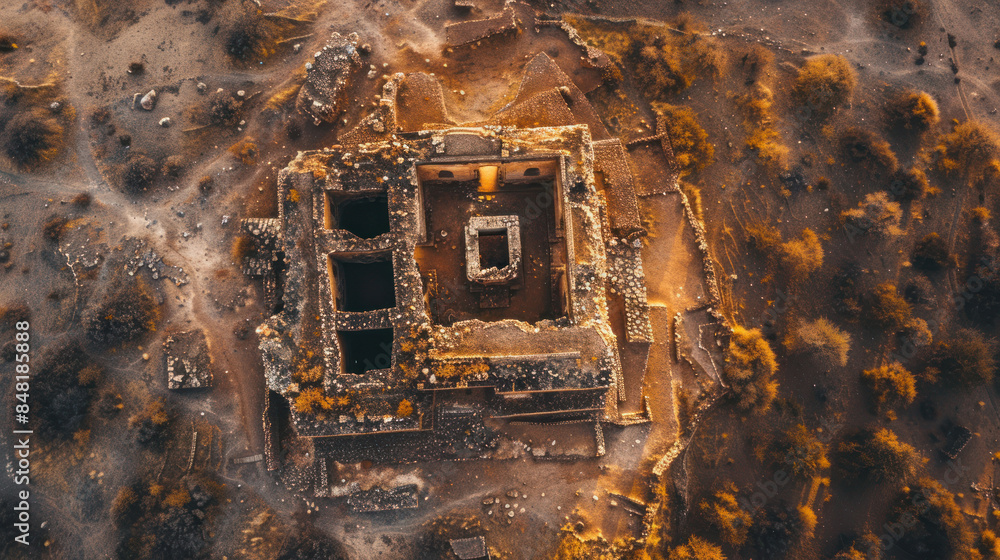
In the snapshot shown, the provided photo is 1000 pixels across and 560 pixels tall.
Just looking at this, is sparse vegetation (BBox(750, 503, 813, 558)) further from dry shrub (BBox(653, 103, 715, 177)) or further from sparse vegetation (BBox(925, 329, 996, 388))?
dry shrub (BBox(653, 103, 715, 177))

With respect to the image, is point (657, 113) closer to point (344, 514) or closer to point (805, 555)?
point (805, 555)

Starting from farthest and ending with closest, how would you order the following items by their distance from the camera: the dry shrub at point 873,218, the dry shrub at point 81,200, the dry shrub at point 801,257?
the dry shrub at point 873,218 < the dry shrub at point 801,257 < the dry shrub at point 81,200

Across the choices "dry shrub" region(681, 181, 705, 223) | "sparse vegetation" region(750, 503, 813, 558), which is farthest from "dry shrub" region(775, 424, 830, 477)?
"dry shrub" region(681, 181, 705, 223)

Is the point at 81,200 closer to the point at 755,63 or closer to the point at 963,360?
Result: the point at 755,63

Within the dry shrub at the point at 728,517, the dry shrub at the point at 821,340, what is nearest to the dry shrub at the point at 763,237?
the dry shrub at the point at 821,340

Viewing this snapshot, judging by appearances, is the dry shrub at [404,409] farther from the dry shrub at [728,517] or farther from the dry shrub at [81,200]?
the dry shrub at [81,200]

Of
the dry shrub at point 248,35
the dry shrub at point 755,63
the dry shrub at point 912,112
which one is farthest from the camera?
the dry shrub at point 755,63
